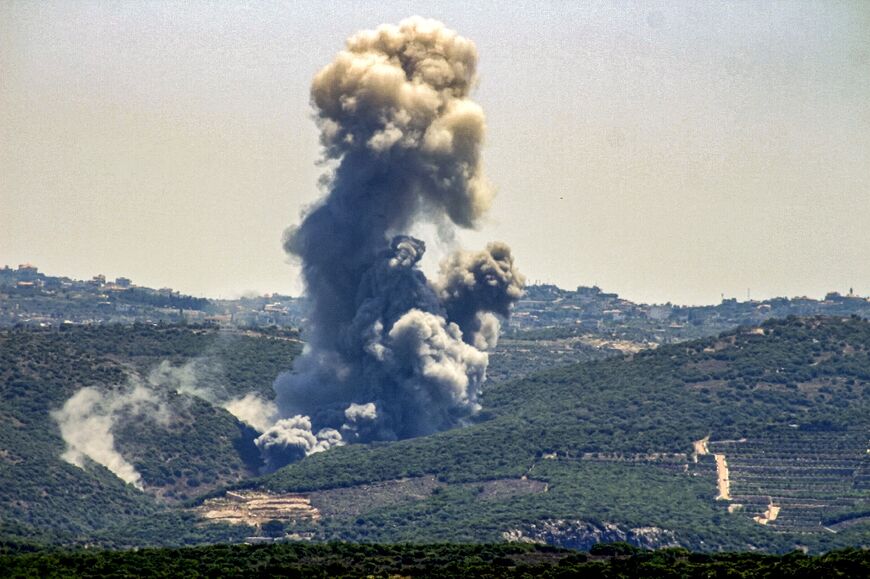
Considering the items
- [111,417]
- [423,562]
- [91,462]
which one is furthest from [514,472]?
[423,562]

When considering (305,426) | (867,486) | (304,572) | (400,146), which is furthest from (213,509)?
(304,572)

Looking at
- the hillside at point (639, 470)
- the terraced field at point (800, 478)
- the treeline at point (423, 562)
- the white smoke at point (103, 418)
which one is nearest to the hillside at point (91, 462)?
the white smoke at point (103, 418)

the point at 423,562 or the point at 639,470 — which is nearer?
the point at 423,562

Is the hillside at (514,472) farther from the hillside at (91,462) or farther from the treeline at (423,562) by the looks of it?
the treeline at (423,562)

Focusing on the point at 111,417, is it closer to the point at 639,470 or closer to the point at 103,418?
the point at 103,418

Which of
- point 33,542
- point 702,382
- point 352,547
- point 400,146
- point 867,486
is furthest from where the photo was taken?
point 702,382

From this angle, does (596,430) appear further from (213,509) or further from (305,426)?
(213,509)
